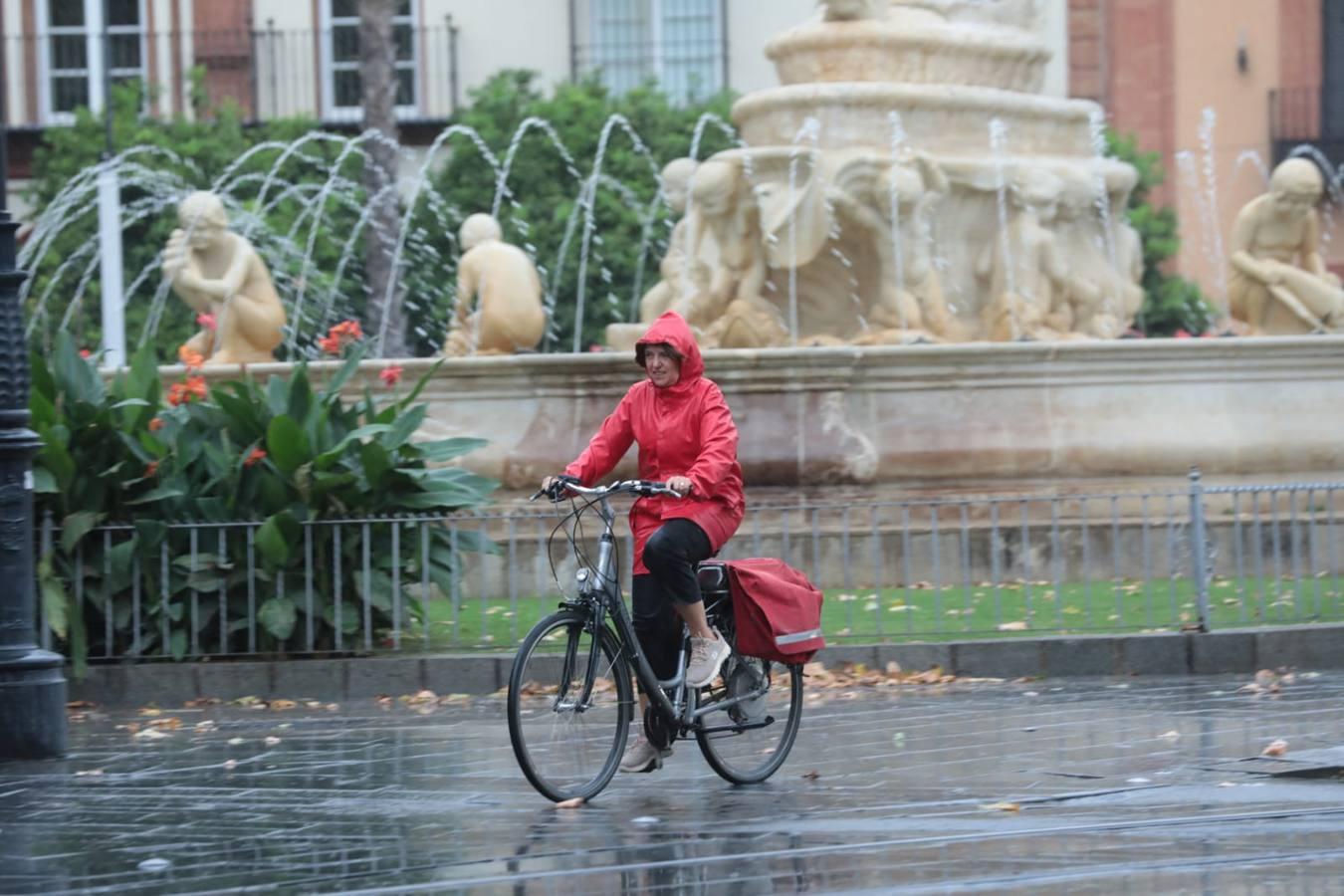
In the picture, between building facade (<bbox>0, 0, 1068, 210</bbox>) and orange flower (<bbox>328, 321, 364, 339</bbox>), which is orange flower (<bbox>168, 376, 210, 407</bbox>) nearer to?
orange flower (<bbox>328, 321, 364, 339</bbox>)

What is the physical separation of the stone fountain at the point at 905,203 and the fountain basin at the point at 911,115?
0.01 meters

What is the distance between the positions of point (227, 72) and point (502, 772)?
3262cm

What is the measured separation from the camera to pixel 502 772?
29.8 feet

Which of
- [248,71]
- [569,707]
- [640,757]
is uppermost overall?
[248,71]

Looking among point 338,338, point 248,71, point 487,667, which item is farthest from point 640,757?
point 248,71

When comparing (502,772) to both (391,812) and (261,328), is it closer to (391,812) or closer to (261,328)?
(391,812)

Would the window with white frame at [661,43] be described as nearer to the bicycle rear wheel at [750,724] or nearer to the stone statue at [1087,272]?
the stone statue at [1087,272]

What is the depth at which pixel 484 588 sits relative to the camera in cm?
1252

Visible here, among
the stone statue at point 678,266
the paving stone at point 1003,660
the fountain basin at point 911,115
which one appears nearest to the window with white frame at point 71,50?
the stone statue at point 678,266

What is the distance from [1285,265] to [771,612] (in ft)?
32.7

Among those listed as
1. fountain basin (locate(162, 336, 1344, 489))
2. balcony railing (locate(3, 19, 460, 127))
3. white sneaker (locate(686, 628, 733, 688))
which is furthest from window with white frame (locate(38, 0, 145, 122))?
white sneaker (locate(686, 628, 733, 688))

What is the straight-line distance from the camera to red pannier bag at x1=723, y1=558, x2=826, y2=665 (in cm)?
872

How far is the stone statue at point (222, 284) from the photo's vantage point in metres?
17.0

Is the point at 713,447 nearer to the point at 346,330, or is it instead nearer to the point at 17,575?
the point at 17,575
